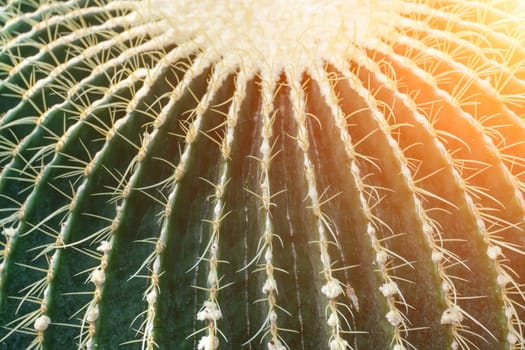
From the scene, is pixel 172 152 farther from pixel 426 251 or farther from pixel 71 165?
pixel 426 251

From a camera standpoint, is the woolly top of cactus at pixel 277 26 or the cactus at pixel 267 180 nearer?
the cactus at pixel 267 180

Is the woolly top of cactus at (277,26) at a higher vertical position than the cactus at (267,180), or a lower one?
higher

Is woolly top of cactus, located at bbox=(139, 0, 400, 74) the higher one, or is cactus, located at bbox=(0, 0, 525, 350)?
woolly top of cactus, located at bbox=(139, 0, 400, 74)

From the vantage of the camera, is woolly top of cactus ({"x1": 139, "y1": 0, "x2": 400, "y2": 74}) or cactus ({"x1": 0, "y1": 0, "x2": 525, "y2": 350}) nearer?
cactus ({"x1": 0, "y1": 0, "x2": 525, "y2": 350})

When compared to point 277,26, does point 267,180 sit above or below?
below

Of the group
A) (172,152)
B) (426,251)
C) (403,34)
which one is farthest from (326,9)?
(426,251)

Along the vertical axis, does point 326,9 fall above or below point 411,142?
above
